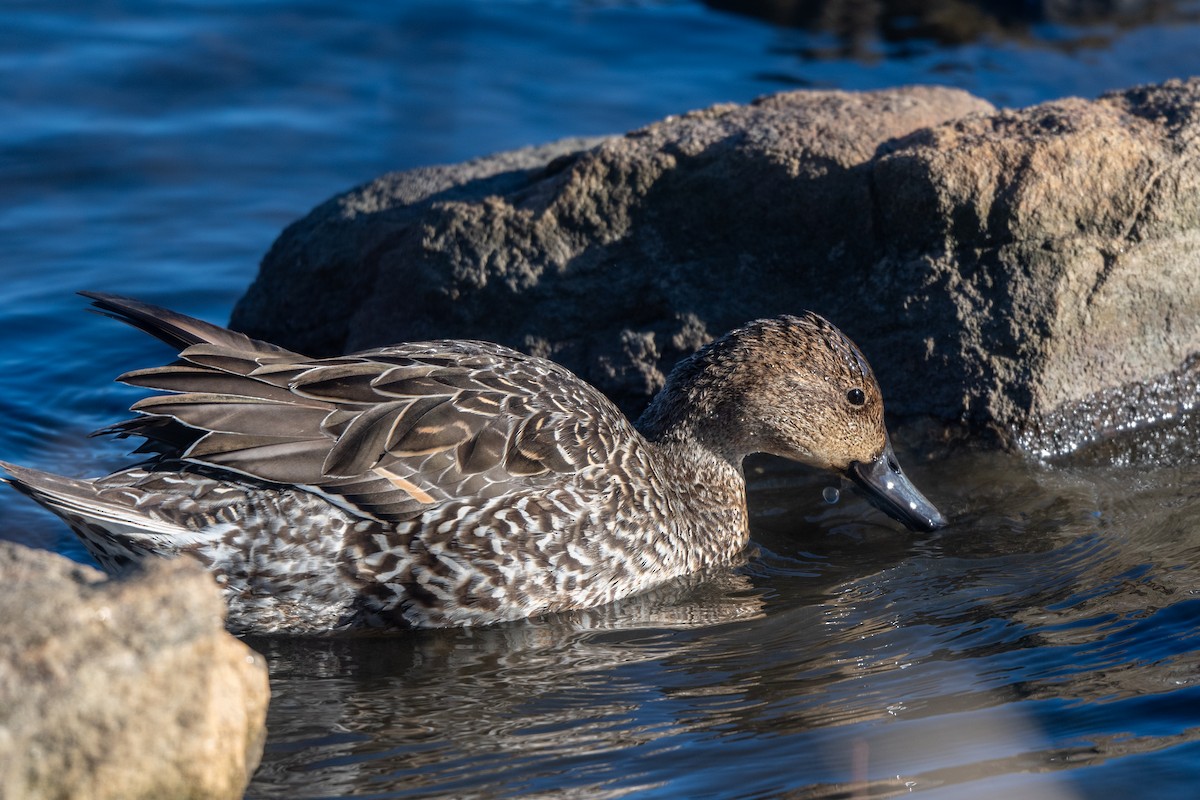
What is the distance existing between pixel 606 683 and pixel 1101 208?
334 cm

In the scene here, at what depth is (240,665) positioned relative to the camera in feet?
11.7

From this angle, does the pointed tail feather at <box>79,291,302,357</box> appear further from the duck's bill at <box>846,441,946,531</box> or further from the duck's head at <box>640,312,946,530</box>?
the duck's bill at <box>846,441,946,531</box>

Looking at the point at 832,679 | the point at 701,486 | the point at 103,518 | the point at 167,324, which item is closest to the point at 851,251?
the point at 701,486

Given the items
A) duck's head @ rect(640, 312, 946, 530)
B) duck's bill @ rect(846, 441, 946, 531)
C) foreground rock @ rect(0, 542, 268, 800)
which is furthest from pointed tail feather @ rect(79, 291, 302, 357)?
duck's bill @ rect(846, 441, 946, 531)

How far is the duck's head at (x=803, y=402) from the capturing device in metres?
6.04

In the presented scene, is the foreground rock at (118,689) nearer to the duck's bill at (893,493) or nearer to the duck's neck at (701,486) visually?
the duck's neck at (701,486)

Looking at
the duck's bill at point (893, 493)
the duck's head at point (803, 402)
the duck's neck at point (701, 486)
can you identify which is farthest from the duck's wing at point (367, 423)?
the duck's bill at point (893, 493)

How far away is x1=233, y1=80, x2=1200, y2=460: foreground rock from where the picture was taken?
6512 mm

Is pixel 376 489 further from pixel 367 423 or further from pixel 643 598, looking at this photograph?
pixel 643 598

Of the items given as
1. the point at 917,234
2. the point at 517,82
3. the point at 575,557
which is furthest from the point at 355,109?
the point at 575,557

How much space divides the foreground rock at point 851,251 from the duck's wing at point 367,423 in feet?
5.23

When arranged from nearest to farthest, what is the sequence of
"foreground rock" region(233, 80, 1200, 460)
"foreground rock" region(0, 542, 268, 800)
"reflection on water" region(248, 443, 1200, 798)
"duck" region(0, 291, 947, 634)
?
"foreground rock" region(0, 542, 268, 800), "reflection on water" region(248, 443, 1200, 798), "duck" region(0, 291, 947, 634), "foreground rock" region(233, 80, 1200, 460)

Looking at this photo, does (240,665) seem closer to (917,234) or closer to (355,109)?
(917,234)

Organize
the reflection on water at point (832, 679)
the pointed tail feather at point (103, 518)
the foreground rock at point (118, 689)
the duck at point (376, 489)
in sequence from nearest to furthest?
1. the foreground rock at point (118, 689)
2. the reflection on water at point (832, 679)
3. the pointed tail feather at point (103, 518)
4. the duck at point (376, 489)
